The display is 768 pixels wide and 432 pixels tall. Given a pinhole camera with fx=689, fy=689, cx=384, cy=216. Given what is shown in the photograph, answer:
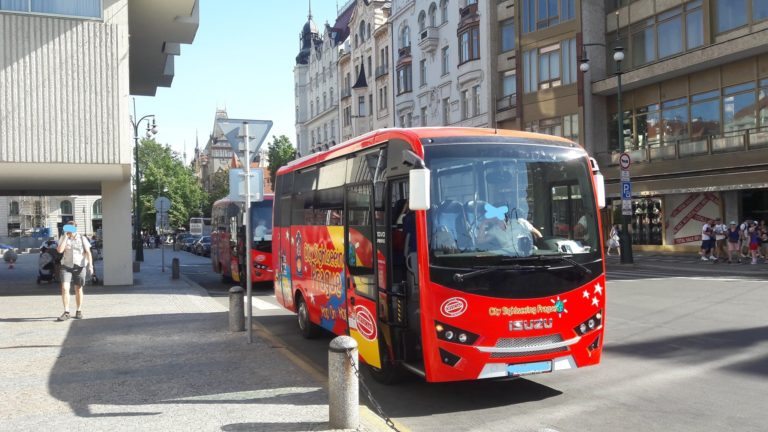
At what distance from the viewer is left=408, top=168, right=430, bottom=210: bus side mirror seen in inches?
235

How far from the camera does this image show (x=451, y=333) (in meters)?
6.29

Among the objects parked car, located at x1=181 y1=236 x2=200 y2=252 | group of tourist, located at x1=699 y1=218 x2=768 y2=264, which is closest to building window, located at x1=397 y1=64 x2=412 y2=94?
parked car, located at x1=181 y1=236 x2=200 y2=252

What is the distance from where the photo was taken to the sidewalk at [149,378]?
19.5 ft

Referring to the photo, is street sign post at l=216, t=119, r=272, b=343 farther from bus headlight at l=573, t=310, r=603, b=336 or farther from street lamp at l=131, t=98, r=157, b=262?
street lamp at l=131, t=98, r=157, b=262

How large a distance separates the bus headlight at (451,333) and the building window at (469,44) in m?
36.0

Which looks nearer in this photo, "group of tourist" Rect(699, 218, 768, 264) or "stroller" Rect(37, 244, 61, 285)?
"stroller" Rect(37, 244, 61, 285)

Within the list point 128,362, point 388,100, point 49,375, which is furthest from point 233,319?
point 388,100

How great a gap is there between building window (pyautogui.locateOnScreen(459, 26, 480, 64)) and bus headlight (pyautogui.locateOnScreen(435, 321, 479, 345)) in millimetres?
36041

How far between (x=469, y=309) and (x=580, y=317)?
3.99 feet

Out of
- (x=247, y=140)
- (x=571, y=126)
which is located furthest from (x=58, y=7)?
(x=571, y=126)

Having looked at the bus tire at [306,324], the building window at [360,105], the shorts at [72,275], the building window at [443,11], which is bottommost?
the bus tire at [306,324]

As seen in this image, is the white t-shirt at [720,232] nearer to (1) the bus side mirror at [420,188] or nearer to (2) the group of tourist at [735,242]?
(2) the group of tourist at [735,242]

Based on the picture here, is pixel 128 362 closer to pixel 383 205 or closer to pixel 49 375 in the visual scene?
pixel 49 375

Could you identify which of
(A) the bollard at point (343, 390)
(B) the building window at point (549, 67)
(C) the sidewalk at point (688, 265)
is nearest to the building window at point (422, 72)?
(B) the building window at point (549, 67)
